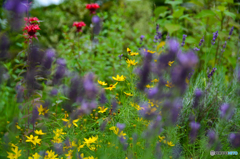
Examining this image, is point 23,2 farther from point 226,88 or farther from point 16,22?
point 226,88

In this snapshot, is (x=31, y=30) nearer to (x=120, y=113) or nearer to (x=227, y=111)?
(x=120, y=113)

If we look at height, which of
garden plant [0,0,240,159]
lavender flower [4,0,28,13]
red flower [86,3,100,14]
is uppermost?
red flower [86,3,100,14]

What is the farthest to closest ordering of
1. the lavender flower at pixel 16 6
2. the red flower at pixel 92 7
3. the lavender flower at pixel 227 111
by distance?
1. the red flower at pixel 92 7
2. the lavender flower at pixel 16 6
3. the lavender flower at pixel 227 111

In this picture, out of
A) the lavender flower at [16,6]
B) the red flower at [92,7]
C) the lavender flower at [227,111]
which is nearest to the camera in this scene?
the lavender flower at [227,111]

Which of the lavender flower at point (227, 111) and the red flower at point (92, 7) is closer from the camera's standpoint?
the lavender flower at point (227, 111)

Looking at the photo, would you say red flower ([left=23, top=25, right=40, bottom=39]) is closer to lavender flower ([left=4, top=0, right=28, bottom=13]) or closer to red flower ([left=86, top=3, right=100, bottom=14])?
lavender flower ([left=4, top=0, right=28, bottom=13])

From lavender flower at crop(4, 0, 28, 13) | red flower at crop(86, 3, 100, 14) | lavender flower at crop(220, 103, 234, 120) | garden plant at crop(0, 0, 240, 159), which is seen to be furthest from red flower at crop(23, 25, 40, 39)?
lavender flower at crop(220, 103, 234, 120)

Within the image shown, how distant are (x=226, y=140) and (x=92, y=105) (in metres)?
1.22

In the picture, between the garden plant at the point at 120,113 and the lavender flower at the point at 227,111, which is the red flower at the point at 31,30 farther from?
the lavender flower at the point at 227,111

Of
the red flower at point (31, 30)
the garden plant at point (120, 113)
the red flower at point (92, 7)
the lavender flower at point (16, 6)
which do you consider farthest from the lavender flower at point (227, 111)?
the red flower at point (92, 7)

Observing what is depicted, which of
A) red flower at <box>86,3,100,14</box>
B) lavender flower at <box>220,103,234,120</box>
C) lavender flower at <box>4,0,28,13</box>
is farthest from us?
red flower at <box>86,3,100,14</box>

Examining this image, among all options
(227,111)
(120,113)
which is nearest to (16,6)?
(120,113)

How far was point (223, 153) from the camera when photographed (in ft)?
5.09

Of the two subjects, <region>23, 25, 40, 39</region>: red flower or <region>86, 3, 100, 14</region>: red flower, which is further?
<region>86, 3, 100, 14</region>: red flower
